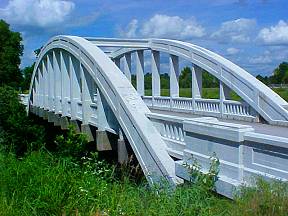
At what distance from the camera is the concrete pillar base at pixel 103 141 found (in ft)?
57.5

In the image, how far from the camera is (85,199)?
6.39 metres

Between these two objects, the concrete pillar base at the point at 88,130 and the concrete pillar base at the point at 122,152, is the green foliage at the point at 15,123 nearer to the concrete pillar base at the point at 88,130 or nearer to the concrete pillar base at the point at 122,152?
the concrete pillar base at the point at 88,130

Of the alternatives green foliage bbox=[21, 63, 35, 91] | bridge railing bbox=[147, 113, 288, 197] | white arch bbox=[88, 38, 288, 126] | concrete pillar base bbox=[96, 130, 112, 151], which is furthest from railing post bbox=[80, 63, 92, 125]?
green foliage bbox=[21, 63, 35, 91]

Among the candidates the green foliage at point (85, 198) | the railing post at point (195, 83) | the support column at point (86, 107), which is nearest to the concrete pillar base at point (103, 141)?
the support column at point (86, 107)

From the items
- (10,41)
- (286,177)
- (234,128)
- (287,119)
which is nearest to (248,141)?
(234,128)

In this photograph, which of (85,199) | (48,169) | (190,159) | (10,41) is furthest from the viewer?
(10,41)

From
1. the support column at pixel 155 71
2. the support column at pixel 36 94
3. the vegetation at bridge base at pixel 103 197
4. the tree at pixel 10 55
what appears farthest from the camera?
the tree at pixel 10 55

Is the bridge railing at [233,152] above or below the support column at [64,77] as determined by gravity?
below

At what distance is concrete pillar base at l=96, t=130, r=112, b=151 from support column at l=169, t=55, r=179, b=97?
725cm

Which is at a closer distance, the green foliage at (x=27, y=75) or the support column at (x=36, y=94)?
the support column at (x=36, y=94)

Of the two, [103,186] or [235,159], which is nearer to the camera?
[103,186]

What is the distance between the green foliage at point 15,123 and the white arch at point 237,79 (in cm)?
1330

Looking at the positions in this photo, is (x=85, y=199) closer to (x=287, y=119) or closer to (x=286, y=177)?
(x=286, y=177)

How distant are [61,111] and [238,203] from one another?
71.1ft
